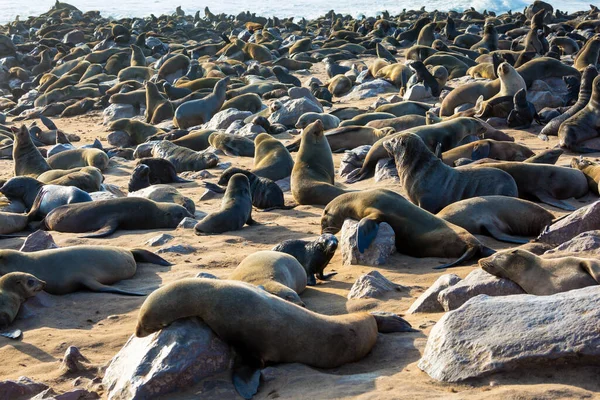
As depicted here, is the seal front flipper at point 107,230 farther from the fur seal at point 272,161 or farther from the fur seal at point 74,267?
the fur seal at point 272,161

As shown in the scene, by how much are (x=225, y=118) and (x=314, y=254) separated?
826 centimetres

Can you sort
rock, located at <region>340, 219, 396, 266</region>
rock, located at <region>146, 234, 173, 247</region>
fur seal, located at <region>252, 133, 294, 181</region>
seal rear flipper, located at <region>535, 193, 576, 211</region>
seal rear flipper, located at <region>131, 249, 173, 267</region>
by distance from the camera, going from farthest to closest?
fur seal, located at <region>252, 133, 294, 181</region> → seal rear flipper, located at <region>535, 193, 576, 211</region> → rock, located at <region>146, 234, 173, 247</region> → seal rear flipper, located at <region>131, 249, 173, 267</region> → rock, located at <region>340, 219, 396, 266</region>

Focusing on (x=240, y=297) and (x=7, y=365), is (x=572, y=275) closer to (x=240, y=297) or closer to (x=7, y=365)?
(x=240, y=297)

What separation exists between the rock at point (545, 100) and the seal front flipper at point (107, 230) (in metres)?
7.49

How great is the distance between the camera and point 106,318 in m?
5.11

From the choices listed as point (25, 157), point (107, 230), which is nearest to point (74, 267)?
point (107, 230)

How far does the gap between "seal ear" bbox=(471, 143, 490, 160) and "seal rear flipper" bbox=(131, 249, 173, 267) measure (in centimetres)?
Answer: 398

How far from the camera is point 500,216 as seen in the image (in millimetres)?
6574

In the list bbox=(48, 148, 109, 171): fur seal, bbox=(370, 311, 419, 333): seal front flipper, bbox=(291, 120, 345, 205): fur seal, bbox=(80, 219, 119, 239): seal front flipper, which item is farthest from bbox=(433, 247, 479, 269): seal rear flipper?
bbox=(48, 148, 109, 171): fur seal

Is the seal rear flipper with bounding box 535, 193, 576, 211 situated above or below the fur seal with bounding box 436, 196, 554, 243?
below

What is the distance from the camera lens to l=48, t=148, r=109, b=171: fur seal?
443 inches

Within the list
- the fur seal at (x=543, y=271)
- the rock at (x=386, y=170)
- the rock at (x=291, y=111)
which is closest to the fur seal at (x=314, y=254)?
the fur seal at (x=543, y=271)

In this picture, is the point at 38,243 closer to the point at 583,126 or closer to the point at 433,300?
the point at 433,300

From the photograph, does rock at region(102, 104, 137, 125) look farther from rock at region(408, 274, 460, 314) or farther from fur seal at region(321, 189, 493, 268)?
rock at region(408, 274, 460, 314)
